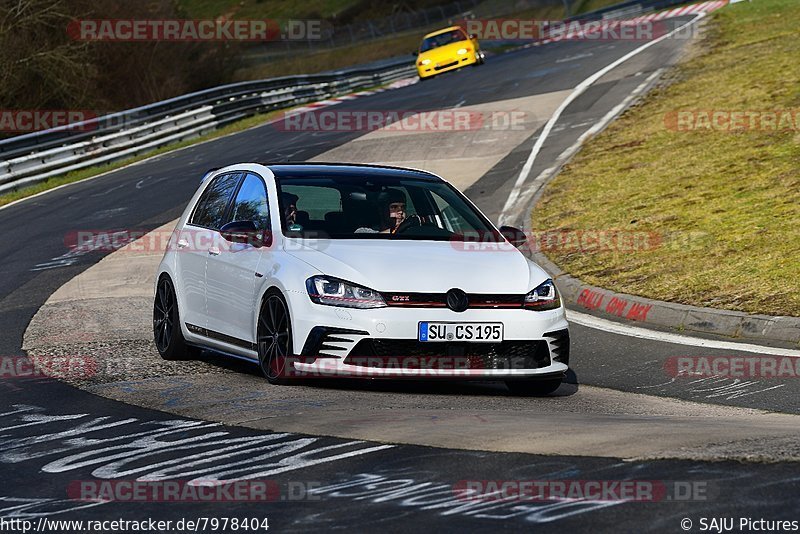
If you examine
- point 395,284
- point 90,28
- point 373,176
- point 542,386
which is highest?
point 90,28

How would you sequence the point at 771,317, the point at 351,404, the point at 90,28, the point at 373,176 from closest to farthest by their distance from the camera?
the point at 351,404, the point at 373,176, the point at 771,317, the point at 90,28

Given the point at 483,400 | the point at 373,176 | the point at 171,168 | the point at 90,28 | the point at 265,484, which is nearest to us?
the point at 265,484

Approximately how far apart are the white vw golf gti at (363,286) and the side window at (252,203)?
0.05ft

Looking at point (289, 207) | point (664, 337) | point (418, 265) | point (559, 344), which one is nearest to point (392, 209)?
point (289, 207)

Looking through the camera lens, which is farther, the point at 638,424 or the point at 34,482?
the point at 638,424

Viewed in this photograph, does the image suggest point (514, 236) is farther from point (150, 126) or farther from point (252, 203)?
point (150, 126)

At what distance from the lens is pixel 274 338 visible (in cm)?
924

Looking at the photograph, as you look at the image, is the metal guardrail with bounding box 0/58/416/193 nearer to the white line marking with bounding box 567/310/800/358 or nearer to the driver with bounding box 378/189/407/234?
the white line marking with bounding box 567/310/800/358

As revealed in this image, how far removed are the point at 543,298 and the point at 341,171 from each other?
208 cm

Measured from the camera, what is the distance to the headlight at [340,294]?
348 inches

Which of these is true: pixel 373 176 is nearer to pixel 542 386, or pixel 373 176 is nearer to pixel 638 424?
pixel 542 386

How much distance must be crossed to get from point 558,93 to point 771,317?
21.9 m

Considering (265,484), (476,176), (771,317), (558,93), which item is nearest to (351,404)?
(265,484)

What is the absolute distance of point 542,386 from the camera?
9.45m
